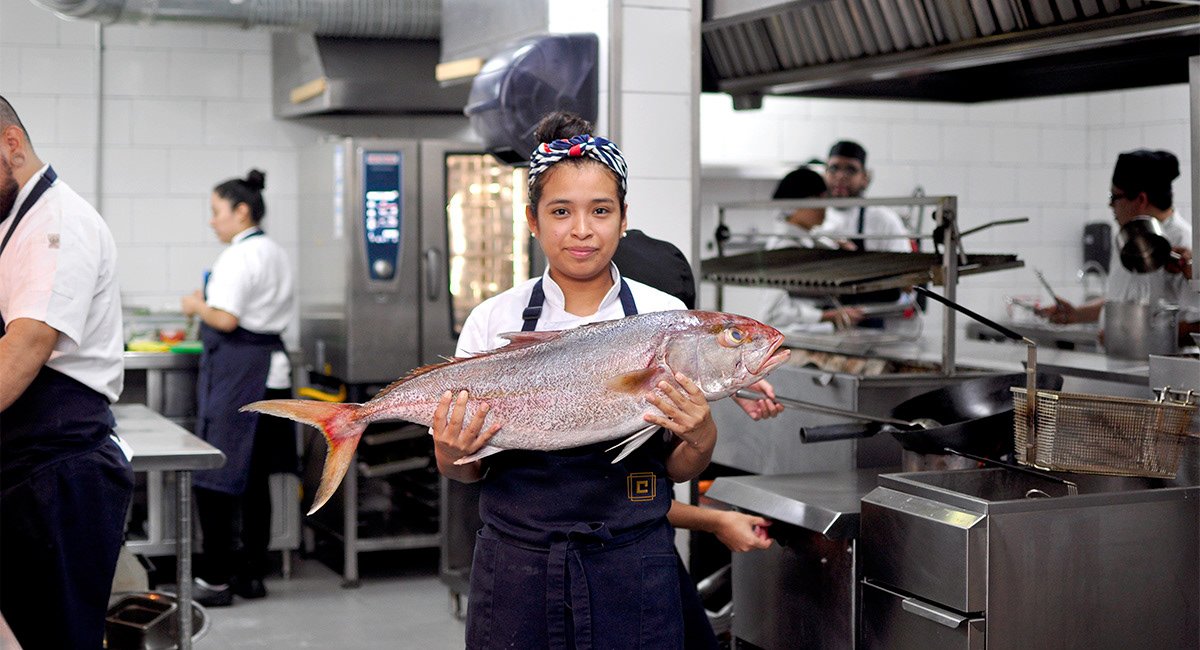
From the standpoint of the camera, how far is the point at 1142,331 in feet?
13.5

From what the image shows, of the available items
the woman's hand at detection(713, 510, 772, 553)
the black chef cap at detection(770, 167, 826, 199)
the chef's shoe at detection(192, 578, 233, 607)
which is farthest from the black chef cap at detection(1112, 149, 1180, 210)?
the chef's shoe at detection(192, 578, 233, 607)

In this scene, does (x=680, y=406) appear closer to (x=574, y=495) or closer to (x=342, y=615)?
(x=574, y=495)

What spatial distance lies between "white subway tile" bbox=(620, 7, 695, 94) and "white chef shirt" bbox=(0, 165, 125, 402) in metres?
1.47

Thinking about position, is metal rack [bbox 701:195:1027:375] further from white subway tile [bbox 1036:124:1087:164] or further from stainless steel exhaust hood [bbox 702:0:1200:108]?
white subway tile [bbox 1036:124:1087:164]

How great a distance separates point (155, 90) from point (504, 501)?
4746mm

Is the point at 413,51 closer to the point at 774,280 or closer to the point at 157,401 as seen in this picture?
the point at 157,401

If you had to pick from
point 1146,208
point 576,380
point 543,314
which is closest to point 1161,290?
point 1146,208

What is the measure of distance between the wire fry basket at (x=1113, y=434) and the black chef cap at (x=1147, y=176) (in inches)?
102

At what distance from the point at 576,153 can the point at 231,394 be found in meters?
3.65

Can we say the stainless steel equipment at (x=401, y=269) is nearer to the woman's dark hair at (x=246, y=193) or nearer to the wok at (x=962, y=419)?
the woman's dark hair at (x=246, y=193)

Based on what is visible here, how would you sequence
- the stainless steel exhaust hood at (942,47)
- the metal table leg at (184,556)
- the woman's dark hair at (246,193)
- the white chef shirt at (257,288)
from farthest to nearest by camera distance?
the woman's dark hair at (246,193)
the white chef shirt at (257,288)
the metal table leg at (184,556)
the stainless steel exhaust hood at (942,47)

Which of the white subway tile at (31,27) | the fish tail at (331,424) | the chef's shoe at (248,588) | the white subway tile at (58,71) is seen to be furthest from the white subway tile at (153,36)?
the fish tail at (331,424)

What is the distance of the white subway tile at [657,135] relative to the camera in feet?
11.9

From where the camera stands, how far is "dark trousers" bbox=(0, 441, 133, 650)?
284 centimetres
